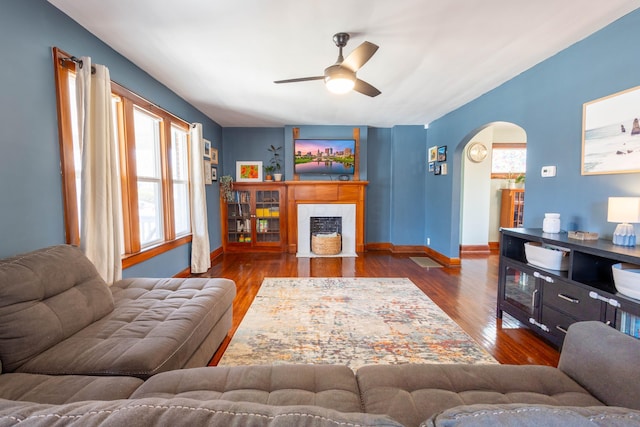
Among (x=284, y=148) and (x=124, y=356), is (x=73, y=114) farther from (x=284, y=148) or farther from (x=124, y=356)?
(x=284, y=148)

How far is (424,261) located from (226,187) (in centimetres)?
408

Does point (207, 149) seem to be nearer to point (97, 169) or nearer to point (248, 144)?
point (248, 144)

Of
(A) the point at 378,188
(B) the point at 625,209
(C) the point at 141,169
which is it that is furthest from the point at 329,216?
(B) the point at 625,209

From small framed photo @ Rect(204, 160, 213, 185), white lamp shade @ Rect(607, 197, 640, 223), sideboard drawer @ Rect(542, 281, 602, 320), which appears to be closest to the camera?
white lamp shade @ Rect(607, 197, 640, 223)

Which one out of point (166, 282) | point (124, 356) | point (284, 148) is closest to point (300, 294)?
point (166, 282)

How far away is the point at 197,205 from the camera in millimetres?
4281

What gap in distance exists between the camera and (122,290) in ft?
7.29

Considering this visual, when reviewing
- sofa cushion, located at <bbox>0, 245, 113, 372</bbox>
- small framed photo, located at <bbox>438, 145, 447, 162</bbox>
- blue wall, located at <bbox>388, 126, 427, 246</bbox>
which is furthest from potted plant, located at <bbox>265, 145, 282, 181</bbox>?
sofa cushion, located at <bbox>0, 245, 113, 372</bbox>

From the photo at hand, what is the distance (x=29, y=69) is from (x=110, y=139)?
2.10 feet

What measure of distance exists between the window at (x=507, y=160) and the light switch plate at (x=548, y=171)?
3623 millimetres

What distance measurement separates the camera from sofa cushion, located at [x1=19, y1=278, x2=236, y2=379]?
4.32 ft

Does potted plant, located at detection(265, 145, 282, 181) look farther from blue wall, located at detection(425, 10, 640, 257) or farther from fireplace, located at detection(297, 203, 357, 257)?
blue wall, located at detection(425, 10, 640, 257)

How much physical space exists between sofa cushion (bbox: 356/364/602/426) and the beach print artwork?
6.19 ft

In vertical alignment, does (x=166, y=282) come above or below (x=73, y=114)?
below
